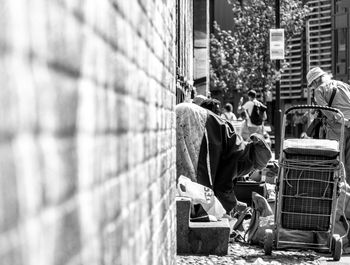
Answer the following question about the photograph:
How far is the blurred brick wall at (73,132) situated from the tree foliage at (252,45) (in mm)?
34034

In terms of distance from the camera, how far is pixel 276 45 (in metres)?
22.6

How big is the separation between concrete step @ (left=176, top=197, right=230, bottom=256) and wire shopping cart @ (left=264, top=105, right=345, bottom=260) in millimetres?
480

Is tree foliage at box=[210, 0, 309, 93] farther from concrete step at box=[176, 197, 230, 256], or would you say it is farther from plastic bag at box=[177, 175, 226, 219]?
concrete step at box=[176, 197, 230, 256]

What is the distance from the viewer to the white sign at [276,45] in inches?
885

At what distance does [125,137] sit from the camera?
2.15 metres

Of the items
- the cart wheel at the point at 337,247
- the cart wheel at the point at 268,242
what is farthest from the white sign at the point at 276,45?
the cart wheel at the point at 337,247

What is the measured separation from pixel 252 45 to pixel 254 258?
3124cm

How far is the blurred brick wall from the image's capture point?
1039 millimetres

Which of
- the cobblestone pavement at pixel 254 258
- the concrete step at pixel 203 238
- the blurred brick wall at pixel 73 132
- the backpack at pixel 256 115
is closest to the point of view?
the blurred brick wall at pixel 73 132

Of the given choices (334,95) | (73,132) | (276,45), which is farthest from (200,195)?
(276,45)

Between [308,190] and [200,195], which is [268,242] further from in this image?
[200,195]

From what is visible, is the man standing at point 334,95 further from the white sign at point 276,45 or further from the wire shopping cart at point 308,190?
the white sign at point 276,45

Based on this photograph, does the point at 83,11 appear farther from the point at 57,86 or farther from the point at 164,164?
the point at 164,164

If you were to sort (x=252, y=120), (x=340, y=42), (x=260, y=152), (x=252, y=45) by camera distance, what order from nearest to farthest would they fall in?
(x=260, y=152) → (x=252, y=120) → (x=252, y=45) → (x=340, y=42)
